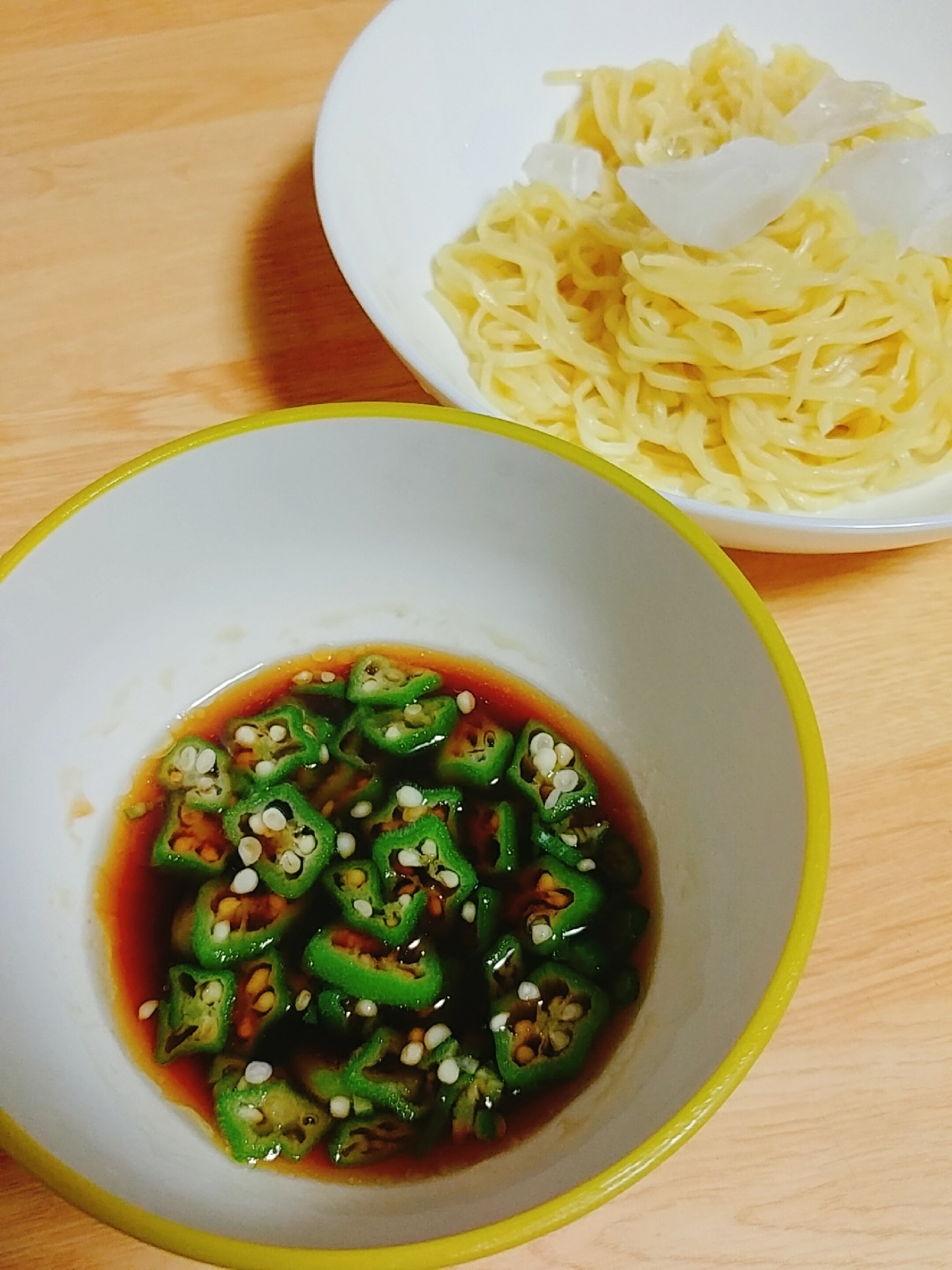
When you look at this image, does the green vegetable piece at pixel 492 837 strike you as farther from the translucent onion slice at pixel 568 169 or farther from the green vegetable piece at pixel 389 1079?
the translucent onion slice at pixel 568 169

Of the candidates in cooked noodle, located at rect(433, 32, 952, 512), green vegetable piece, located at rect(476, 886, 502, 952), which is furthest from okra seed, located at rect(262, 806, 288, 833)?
cooked noodle, located at rect(433, 32, 952, 512)

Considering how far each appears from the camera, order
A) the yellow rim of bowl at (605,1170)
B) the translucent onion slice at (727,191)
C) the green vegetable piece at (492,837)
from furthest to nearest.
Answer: the translucent onion slice at (727,191), the green vegetable piece at (492,837), the yellow rim of bowl at (605,1170)

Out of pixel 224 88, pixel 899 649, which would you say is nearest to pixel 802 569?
pixel 899 649

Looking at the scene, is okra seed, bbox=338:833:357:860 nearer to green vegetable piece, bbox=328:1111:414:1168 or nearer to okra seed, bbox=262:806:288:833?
okra seed, bbox=262:806:288:833

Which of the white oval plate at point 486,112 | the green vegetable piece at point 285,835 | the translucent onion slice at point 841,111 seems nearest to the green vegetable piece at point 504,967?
the green vegetable piece at point 285,835

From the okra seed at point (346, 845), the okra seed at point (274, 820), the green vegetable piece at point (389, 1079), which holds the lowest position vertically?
the green vegetable piece at point (389, 1079)

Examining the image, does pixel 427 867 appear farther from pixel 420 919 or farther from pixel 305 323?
pixel 305 323

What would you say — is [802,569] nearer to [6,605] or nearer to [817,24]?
[6,605]
